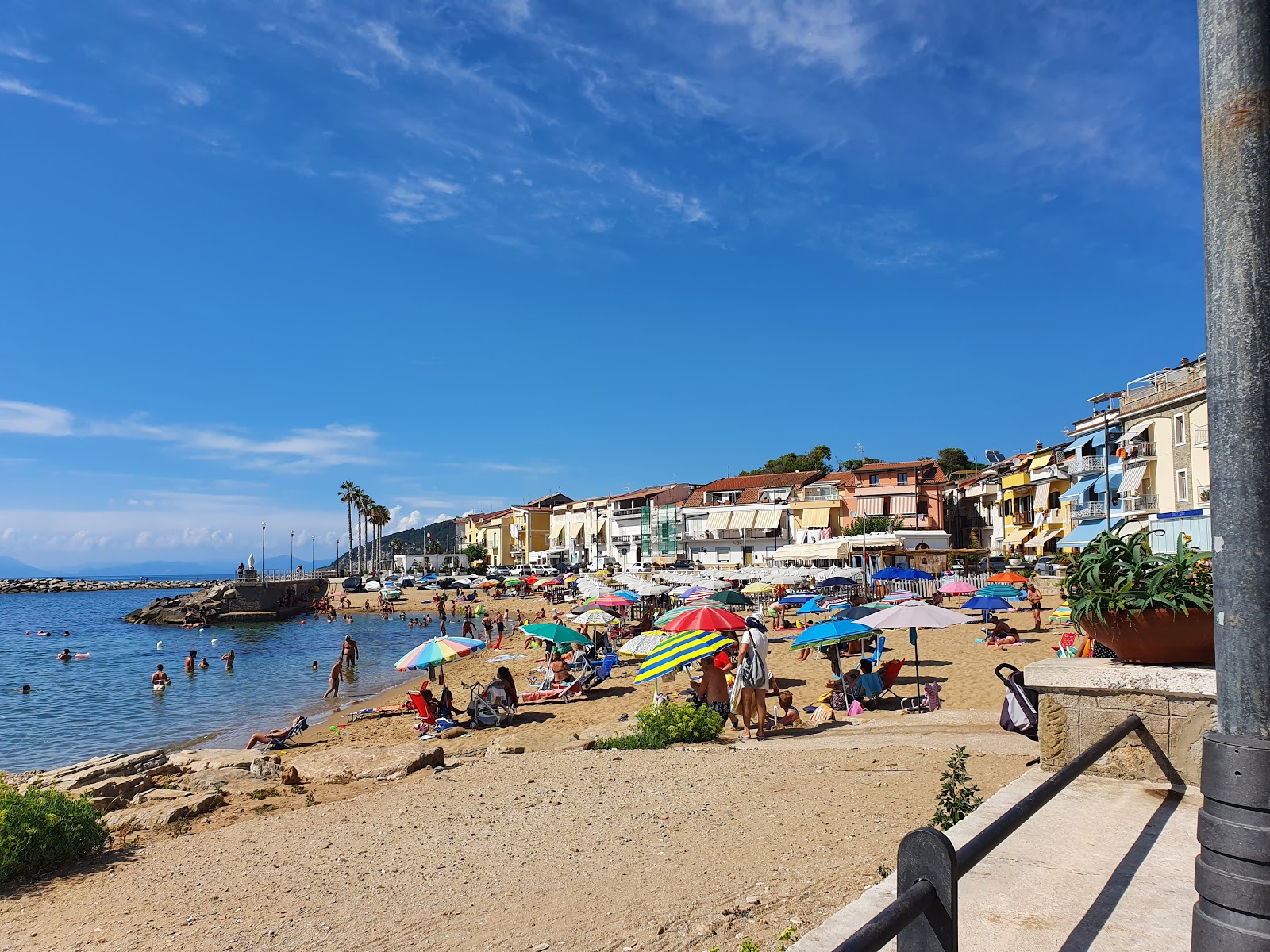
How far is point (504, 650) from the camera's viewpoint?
1383 inches

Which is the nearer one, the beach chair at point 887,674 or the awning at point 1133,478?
the beach chair at point 887,674

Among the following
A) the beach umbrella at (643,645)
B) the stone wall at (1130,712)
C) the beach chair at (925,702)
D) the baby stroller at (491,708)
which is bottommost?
the baby stroller at (491,708)

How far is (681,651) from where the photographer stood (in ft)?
46.9

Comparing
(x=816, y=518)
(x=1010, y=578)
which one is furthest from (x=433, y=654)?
(x=816, y=518)

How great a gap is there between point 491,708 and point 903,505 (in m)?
50.9

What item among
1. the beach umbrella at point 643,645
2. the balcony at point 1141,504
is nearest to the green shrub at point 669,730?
the beach umbrella at point 643,645

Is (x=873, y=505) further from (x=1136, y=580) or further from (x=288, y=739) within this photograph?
(x=1136, y=580)

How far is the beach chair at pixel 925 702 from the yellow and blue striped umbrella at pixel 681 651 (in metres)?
3.08

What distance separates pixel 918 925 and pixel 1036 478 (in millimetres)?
52934

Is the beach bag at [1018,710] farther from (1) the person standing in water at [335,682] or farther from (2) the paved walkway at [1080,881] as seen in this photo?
(1) the person standing in water at [335,682]

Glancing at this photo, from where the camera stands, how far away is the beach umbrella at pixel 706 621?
15023 mm

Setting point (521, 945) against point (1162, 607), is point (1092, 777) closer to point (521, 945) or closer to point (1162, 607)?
point (1162, 607)

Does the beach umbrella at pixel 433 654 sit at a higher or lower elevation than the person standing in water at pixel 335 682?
higher

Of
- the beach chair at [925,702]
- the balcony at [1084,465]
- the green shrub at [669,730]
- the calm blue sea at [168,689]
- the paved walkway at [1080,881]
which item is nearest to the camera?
the paved walkway at [1080,881]
